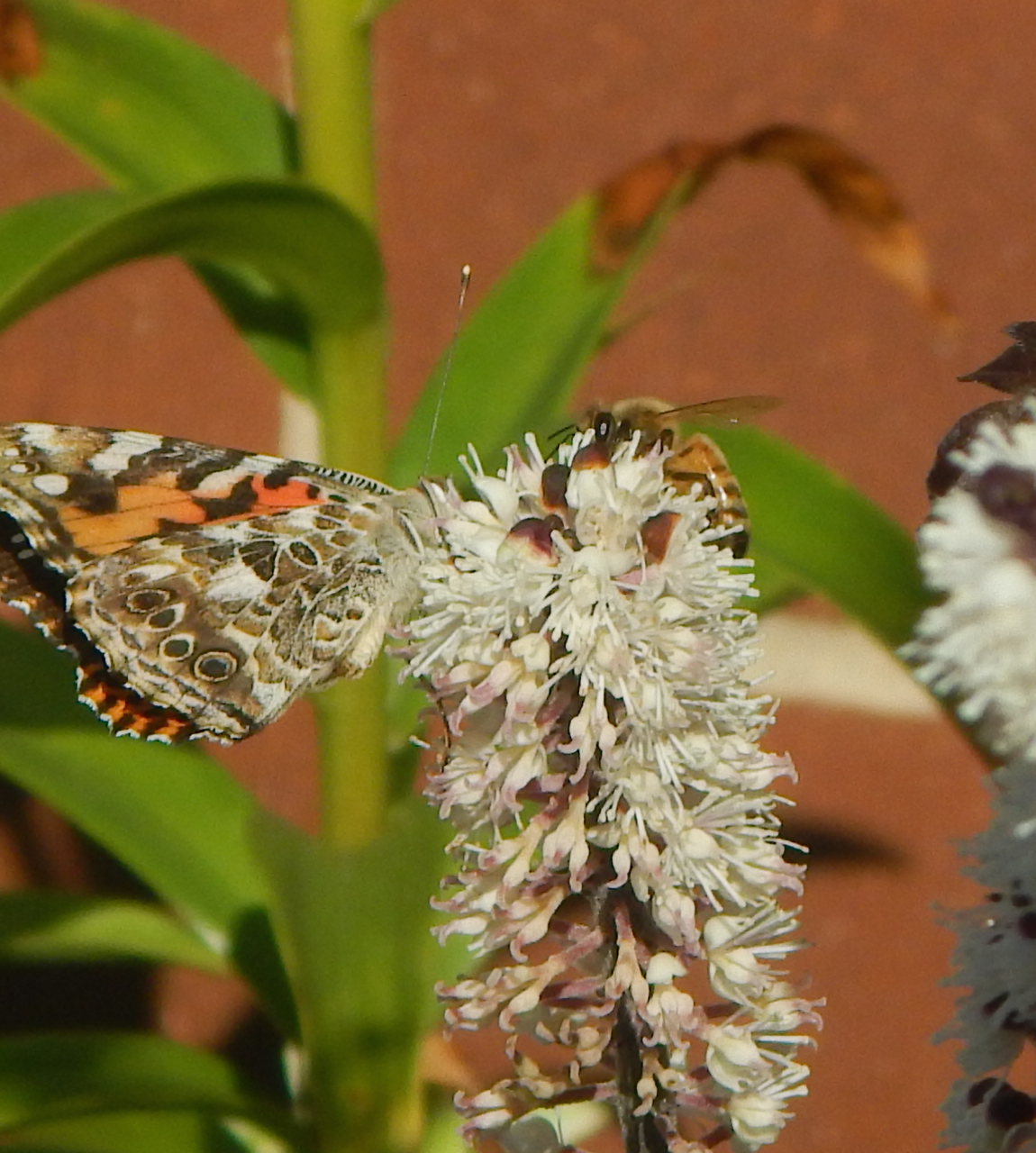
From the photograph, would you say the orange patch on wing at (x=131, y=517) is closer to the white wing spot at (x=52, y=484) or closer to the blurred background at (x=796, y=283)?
the white wing spot at (x=52, y=484)

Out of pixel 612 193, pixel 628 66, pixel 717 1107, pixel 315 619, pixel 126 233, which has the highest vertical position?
pixel 628 66

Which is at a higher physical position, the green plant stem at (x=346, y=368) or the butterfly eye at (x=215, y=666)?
the green plant stem at (x=346, y=368)

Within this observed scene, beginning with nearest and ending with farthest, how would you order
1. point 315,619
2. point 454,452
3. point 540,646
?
1. point 540,646
2. point 315,619
3. point 454,452

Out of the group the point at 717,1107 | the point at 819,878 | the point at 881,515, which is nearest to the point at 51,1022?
the point at 819,878

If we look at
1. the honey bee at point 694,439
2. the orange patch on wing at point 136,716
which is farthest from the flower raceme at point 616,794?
the orange patch on wing at point 136,716

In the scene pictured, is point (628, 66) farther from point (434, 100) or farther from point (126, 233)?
point (126, 233)

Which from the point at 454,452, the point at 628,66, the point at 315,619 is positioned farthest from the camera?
the point at 628,66

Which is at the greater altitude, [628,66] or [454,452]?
[628,66]

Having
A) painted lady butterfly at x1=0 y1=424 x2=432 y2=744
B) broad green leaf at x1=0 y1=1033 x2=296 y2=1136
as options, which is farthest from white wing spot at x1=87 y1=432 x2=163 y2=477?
broad green leaf at x1=0 y1=1033 x2=296 y2=1136
